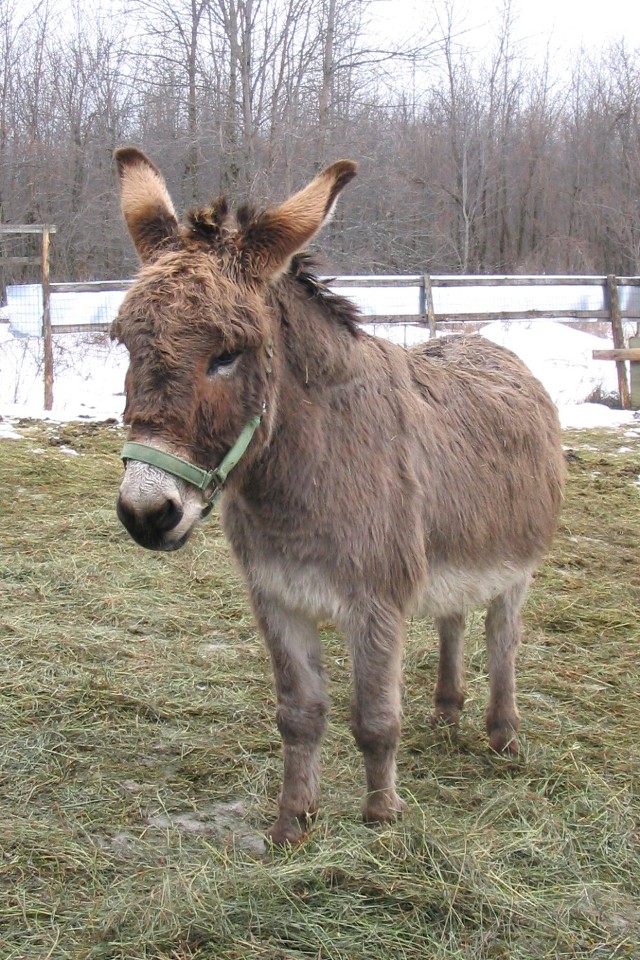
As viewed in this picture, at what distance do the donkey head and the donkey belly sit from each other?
0.94m

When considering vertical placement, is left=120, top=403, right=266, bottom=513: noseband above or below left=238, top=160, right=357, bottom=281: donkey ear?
below

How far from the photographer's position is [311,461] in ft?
8.64

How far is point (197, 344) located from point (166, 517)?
45cm

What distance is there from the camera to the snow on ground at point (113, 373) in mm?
10469

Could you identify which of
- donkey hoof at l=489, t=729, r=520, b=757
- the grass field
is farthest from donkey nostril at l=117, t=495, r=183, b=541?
donkey hoof at l=489, t=729, r=520, b=757

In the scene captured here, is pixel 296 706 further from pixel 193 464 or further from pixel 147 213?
pixel 147 213

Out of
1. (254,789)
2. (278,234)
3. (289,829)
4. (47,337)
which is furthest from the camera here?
(47,337)

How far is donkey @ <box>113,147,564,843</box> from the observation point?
2.17 m

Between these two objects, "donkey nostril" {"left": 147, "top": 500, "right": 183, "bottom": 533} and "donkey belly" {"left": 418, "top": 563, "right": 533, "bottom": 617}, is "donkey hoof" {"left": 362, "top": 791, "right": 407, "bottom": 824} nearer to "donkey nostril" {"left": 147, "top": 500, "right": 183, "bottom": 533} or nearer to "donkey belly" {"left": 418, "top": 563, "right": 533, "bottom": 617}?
"donkey belly" {"left": 418, "top": 563, "right": 533, "bottom": 617}

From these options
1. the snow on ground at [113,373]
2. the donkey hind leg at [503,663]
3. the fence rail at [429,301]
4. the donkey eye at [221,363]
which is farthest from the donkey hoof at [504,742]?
the fence rail at [429,301]

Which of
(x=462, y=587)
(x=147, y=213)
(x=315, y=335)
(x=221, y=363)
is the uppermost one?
(x=147, y=213)

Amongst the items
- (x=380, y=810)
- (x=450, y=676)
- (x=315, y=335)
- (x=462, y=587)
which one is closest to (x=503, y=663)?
(x=450, y=676)

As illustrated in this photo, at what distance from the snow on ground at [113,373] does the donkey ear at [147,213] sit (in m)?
6.32

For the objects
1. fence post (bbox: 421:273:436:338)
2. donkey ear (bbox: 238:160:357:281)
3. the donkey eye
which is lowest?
the donkey eye
